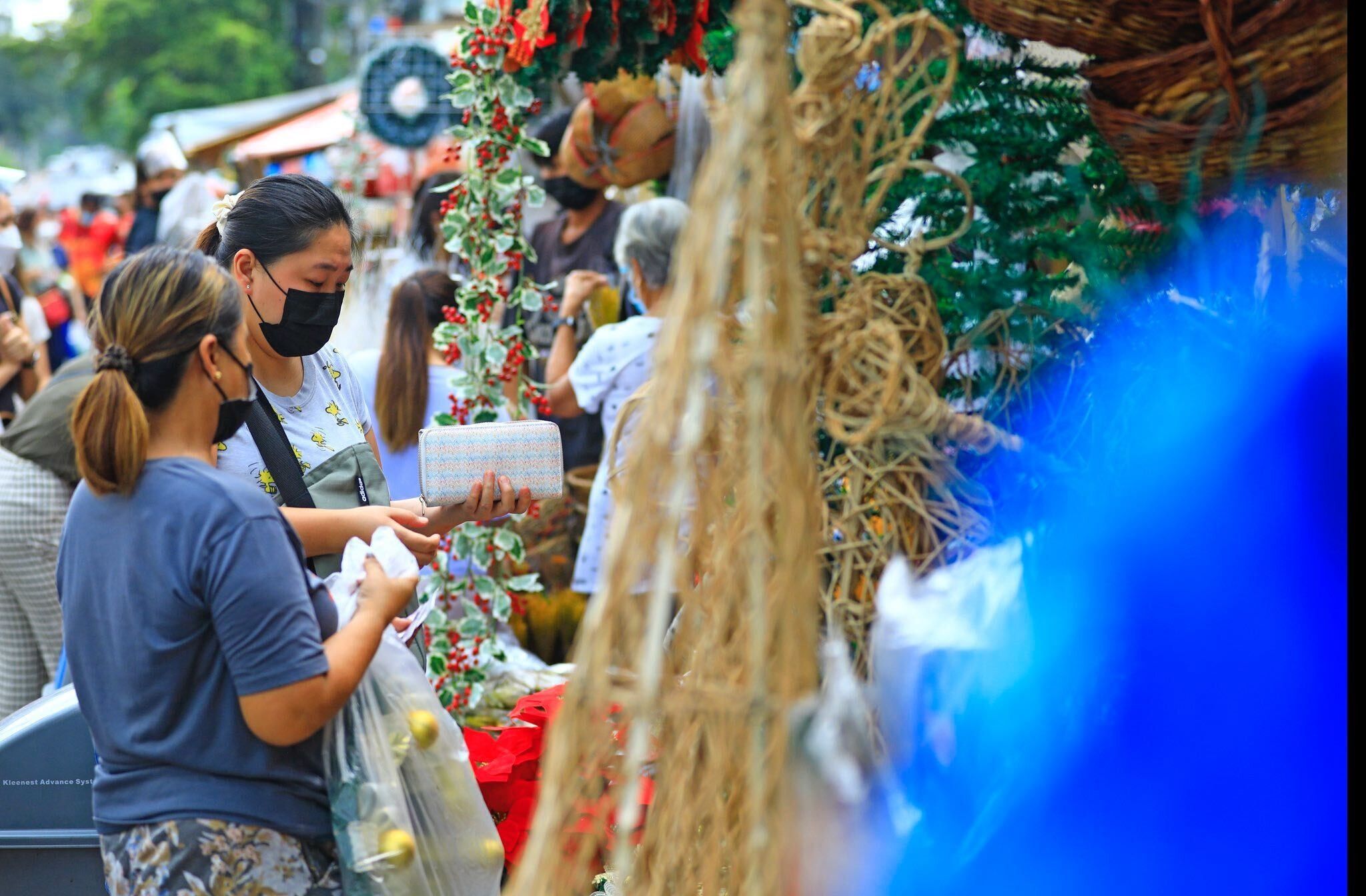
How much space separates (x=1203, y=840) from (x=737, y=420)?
895 mm

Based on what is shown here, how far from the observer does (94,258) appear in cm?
1141

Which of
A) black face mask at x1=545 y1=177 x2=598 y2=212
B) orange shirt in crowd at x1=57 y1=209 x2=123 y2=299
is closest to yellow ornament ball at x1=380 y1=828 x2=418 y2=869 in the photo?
black face mask at x1=545 y1=177 x2=598 y2=212

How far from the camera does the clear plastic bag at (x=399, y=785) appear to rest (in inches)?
70.4

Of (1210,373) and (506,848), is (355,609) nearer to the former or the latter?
(506,848)

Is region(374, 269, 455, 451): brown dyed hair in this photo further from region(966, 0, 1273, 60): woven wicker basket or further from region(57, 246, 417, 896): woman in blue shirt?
region(966, 0, 1273, 60): woven wicker basket

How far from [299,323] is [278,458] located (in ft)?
0.81

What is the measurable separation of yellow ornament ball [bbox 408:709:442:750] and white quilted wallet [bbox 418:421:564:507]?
737 mm

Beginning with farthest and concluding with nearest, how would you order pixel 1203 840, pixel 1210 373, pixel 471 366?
pixel 471 366
pixel 1210 373
pixel 1203 840

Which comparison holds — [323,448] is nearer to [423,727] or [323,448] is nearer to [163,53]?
[423,727]

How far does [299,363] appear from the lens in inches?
94.8

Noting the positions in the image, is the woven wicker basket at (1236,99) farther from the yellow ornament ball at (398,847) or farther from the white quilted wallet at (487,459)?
the yellow ornament ball at (398,847)

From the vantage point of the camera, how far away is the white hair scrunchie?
239cm

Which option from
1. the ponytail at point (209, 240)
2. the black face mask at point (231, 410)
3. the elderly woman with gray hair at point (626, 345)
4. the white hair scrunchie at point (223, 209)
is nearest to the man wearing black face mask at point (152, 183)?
the elderly woman with gray hair at point (626, 345)

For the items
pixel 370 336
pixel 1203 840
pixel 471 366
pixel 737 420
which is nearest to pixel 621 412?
pixel 737 420
